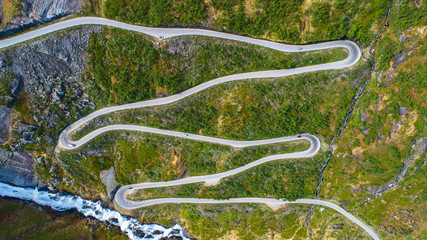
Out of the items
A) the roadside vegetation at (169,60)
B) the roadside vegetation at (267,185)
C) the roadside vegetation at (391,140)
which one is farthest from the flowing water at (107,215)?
the roadside vegetation at (391,140)

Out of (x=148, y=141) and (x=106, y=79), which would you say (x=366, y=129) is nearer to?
(x=148, y=141)

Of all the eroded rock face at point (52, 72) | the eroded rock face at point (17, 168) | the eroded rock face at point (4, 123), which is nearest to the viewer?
the eroded rock face at point (52, 72)

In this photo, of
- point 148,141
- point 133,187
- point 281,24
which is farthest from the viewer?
point 133,187

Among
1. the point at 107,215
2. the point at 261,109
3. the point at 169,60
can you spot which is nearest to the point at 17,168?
the point at 107,215

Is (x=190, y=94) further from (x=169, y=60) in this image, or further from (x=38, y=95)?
(x=38, y=95)

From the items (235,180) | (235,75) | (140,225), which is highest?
(235,75)

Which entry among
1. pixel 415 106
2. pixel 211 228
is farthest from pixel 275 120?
pixel 211 228

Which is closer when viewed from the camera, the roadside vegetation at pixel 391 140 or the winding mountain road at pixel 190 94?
the roadside vegetation at pixel 391 140

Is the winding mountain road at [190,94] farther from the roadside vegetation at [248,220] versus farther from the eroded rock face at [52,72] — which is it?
the eroded rock face at [52,72]
